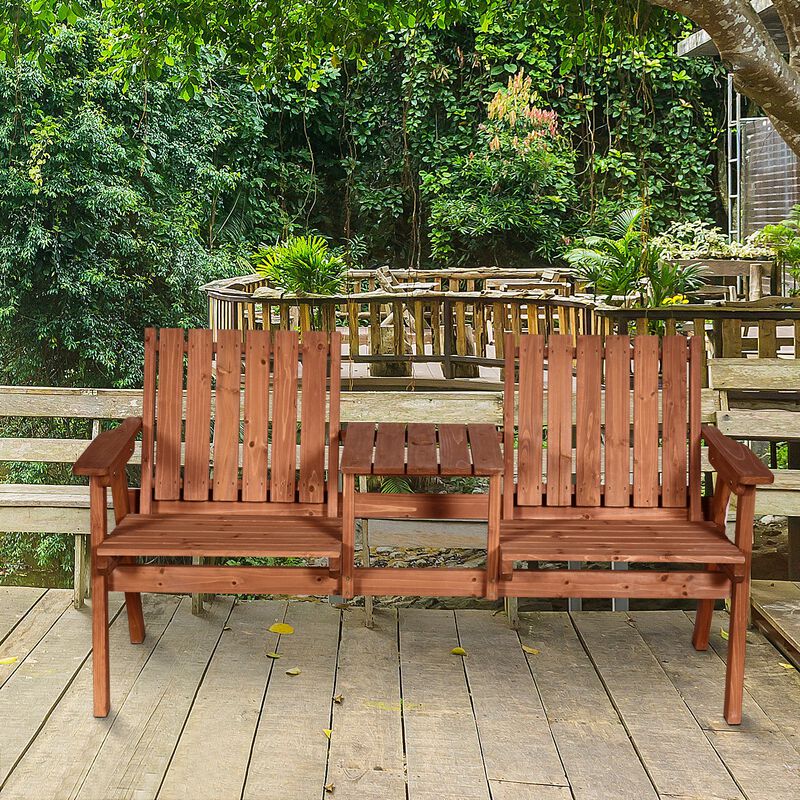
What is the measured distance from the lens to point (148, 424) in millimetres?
3184

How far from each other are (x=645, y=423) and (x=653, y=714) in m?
0.92

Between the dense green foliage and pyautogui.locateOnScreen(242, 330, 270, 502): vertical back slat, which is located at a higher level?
the dense green foliage

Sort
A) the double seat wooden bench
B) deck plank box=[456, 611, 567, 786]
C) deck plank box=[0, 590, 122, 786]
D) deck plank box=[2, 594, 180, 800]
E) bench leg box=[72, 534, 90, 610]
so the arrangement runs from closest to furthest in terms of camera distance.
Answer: deck plank box=[2, 594, 180, 800]
deck plank box=[456, 611, 567, 786]
deck plank box=[0, 590, 122, 786]
the double seat wooden bench
bench leg box=[72, 534, 90, 610]

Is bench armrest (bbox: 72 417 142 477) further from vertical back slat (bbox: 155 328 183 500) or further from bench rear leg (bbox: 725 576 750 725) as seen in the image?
bench rear leg (bbox: 725 576 750 725)

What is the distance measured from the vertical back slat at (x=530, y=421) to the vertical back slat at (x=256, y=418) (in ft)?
2.72

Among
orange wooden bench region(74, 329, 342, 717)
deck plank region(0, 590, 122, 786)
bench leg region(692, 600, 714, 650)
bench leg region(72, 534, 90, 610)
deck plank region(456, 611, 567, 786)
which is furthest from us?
bench leg region(72, 534, 90, 610)

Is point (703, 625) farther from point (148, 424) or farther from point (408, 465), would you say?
point (148, 424)

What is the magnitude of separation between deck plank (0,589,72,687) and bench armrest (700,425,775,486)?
223 centimetres

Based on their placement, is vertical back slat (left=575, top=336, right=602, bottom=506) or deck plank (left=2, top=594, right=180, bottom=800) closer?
deck plank (left=2, top=594, right=180, bottom=800)

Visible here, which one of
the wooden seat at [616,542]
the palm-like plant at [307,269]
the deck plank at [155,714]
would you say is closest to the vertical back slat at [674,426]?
the wooden seat at [616,542]

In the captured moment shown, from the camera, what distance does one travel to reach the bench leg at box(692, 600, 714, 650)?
10.7 feet

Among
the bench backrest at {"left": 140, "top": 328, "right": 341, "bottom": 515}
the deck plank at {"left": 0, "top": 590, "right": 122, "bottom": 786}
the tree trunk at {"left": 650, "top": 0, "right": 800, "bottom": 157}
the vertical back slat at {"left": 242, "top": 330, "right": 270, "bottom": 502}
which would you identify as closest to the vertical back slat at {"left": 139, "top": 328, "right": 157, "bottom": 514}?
the bench backrest at {"left": 140, "top": 328, "right": 341, "bottom": 515}

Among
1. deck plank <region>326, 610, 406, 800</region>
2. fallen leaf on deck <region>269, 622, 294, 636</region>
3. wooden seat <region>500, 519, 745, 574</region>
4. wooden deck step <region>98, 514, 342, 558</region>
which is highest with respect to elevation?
wooden deck step <region>98, 514, 342, 558</region>

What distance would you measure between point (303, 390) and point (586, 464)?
3.13 feet
